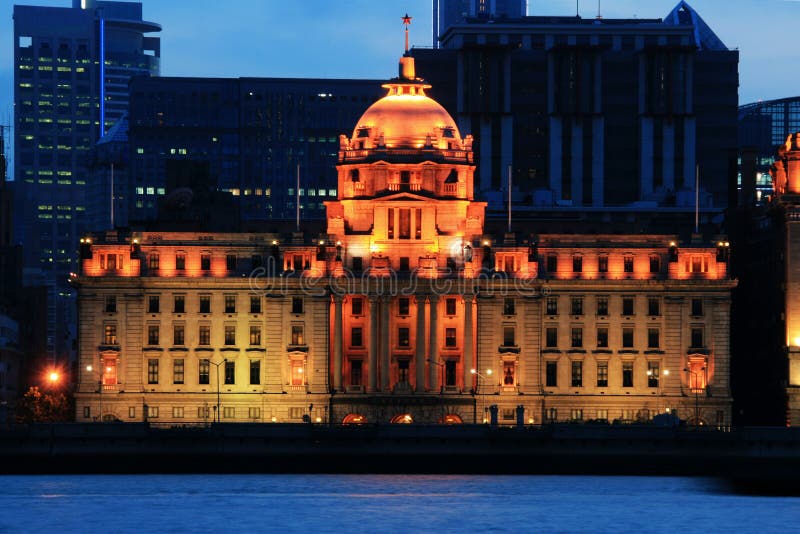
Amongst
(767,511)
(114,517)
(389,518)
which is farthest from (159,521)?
(767,511)

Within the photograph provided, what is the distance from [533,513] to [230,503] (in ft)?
76.3

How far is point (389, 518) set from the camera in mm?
185000

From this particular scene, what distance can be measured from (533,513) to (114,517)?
30.8m

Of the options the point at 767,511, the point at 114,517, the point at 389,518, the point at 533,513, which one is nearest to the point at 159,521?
the point at 114,517

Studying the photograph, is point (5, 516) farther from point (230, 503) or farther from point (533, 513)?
point (533, 513)

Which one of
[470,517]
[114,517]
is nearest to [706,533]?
[470,517]

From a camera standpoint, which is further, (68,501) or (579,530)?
(68,501)

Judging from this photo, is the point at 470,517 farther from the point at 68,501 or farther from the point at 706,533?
the point at 68,501

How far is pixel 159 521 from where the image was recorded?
18225cm

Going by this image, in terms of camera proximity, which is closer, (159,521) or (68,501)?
(159,521)

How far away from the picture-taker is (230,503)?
7667 inches

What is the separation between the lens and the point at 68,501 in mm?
196000

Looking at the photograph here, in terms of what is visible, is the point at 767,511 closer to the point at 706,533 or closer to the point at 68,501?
the point at 706,533

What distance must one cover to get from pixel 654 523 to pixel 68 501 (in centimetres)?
4536
